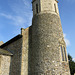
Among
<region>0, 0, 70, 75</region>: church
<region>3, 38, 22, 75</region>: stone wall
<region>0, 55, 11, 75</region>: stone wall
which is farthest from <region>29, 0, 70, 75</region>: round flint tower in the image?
<region>0, 55, 11, 75</region>: stone wall

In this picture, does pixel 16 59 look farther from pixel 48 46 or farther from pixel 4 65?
pixel 48 46

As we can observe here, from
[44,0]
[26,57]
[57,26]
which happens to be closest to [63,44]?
[57,26]

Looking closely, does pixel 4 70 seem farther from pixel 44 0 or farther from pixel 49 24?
pixel 44 0

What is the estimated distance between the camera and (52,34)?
9641mm

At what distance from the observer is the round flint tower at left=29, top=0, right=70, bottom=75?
8.34 metres

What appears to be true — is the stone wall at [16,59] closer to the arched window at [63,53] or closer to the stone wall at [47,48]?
the stone wall at [47,48]

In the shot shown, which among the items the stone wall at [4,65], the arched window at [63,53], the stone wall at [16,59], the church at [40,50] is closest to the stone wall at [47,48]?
the church at [40,50]

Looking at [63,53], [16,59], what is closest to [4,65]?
[16,59]

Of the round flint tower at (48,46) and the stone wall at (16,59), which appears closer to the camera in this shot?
the round flint tower at (48,46)

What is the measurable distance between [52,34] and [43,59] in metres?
3.06

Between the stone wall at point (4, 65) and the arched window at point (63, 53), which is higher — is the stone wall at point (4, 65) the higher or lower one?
the lower one

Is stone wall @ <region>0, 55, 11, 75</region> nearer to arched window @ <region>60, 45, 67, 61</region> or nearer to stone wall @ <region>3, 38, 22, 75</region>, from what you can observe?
stone wall @ <region>3, 38, 22, 75</region>

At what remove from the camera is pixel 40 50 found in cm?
917

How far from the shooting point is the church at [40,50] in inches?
335
